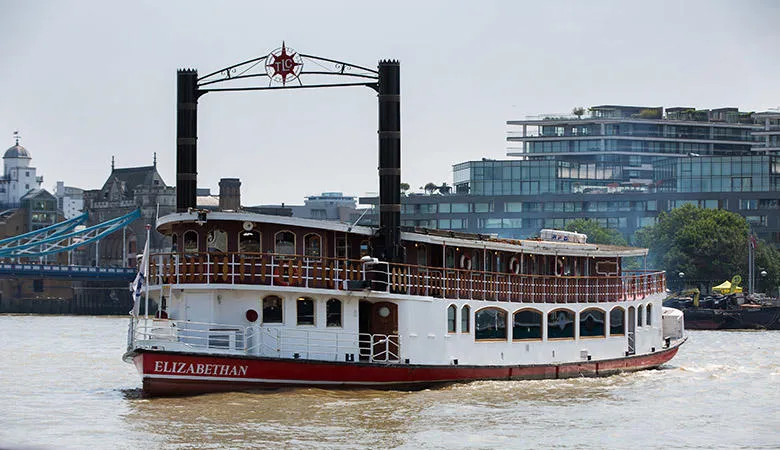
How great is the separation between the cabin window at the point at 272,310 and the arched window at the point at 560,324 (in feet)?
31.9

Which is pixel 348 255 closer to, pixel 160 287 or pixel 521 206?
pixel 160 287

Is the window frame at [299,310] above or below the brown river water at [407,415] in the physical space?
above

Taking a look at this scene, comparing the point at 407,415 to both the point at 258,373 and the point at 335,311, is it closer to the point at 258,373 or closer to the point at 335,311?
the point at 258,373

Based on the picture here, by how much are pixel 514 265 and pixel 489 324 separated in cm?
282

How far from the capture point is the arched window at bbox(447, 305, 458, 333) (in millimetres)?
36688

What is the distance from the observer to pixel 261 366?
3238cm

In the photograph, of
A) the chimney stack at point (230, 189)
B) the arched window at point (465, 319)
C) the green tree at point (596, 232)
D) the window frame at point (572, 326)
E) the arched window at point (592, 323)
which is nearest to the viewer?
the arched window at point (465, 319)

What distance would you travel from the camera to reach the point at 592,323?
42.2 meters

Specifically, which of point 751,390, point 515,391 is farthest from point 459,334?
point 751,390

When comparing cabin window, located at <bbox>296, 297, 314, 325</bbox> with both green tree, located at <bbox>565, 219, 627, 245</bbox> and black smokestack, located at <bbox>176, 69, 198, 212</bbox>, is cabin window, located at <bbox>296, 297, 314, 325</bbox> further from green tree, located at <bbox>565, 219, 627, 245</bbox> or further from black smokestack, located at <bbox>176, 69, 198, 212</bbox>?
green tree, located at <bbox>565, 219, 627, 245</bbox>

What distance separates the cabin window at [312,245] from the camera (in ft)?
114

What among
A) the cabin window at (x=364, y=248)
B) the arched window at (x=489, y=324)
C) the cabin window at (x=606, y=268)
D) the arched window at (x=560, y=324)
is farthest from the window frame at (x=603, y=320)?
the cabin window at (x=364, y=248)

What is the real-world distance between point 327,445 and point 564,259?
17224 mm

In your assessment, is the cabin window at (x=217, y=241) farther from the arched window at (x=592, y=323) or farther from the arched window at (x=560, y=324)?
the arched window at (x=592, y=323)
